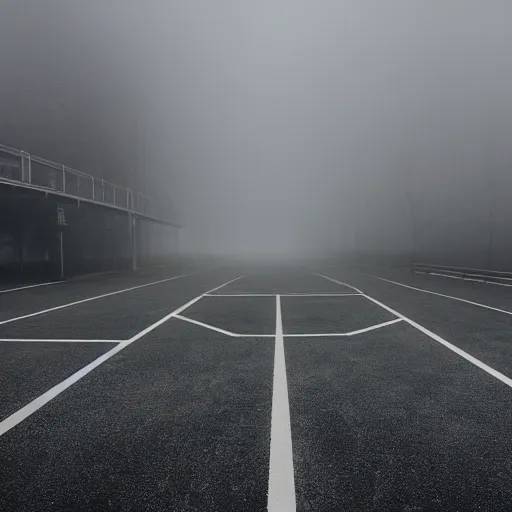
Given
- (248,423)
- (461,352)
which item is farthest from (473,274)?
(248,423)

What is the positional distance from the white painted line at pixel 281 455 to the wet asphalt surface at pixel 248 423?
2.4 inches

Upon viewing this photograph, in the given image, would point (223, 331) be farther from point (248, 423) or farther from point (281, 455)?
point (281, 455)

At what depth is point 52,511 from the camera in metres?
2.31

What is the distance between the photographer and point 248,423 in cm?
→ 353

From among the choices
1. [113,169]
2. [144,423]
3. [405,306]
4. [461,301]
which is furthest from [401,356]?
[113,169]

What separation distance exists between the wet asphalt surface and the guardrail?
11.5m

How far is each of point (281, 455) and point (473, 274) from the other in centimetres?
1995

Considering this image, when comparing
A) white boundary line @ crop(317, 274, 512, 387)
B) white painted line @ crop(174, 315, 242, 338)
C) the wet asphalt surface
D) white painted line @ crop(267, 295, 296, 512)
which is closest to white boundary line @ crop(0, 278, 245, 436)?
the wet asphalt surface

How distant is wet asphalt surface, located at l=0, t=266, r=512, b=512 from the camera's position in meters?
2.51

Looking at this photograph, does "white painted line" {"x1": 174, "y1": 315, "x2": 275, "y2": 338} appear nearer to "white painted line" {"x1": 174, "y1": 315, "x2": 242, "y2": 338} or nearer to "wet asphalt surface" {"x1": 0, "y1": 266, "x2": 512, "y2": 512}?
"white painted line" {"x1": 174, "y1": 315, "x2": 242, "y2": 338}

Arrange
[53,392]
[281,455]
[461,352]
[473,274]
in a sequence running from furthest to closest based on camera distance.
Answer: [473,274] → [461,352] → [53,392] → [281,455]

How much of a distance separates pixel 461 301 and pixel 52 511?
12.4 meters

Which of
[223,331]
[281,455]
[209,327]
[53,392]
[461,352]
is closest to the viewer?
[281,455]

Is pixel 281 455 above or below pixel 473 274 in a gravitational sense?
below
